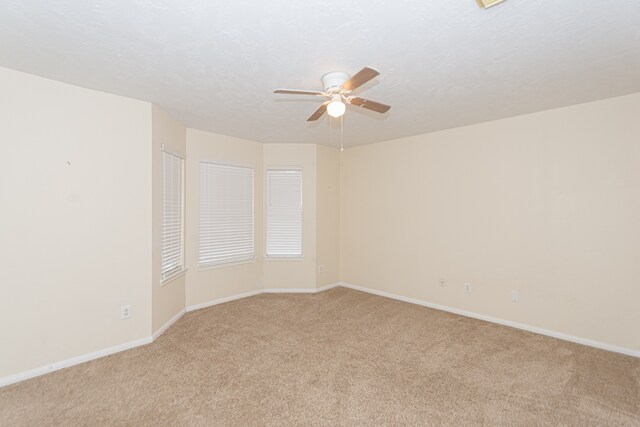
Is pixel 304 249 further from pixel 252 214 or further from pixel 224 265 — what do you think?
pixel 224 265

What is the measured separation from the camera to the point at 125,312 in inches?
128

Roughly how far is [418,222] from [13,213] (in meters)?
4.65

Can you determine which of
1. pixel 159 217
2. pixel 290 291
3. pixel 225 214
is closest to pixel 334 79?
pixel 159 217

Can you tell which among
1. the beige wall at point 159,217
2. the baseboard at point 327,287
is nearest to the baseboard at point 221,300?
the beige wall at point 159,217

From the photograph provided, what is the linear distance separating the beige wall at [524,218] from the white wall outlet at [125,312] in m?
3.63

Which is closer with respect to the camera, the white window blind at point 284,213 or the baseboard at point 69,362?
the baseboard at point 69,362

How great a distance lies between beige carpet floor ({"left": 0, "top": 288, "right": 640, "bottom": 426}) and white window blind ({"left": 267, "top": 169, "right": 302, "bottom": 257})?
1687 mm

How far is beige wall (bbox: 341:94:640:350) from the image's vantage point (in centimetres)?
321

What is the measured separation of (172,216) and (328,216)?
261 cm

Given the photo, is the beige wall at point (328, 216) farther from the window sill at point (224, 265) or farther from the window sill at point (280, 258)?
the window sill at point (224, 265)

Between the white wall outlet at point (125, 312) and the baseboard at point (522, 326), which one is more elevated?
the white wall outlet at point (125, 312)

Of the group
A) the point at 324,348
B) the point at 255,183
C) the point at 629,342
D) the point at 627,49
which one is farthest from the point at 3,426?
the point at 629,342

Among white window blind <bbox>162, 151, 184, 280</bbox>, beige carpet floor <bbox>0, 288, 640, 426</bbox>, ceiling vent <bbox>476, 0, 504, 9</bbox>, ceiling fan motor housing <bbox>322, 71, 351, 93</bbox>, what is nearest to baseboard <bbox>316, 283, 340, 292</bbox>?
beige carpet floor <bbox>0, 288, 640, 426</bbox>

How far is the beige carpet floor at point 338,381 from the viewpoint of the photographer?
7.33 feet
